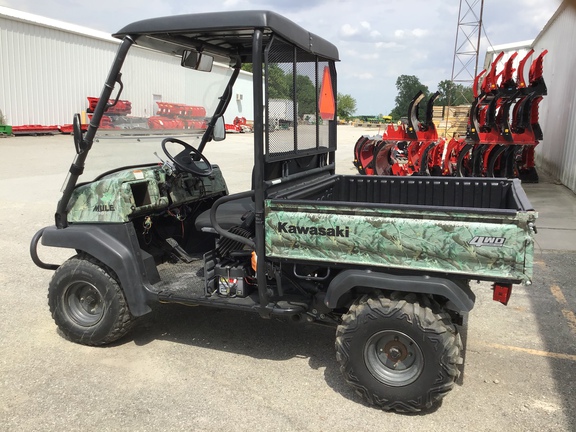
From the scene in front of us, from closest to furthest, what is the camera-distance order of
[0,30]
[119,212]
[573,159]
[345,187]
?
[119,212]
[345,187]
[573,159]
[0,30]

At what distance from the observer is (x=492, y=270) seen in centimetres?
269

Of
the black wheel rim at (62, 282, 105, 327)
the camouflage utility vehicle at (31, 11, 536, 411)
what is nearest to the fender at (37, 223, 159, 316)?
the camouflage utility vehicle at (31, 11, 536, 411)

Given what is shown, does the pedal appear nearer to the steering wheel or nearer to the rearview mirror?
Result: the steering wheel

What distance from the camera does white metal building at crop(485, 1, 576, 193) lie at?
38.7 ft

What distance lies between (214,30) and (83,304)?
7.44 ft

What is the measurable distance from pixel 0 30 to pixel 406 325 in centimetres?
2462

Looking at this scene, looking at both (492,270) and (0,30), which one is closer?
(492,270)

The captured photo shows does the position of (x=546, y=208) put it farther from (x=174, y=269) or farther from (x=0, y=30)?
(x=0, y=30)

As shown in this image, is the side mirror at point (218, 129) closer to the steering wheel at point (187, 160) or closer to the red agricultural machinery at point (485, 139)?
the steering wheel at point (187, 160)

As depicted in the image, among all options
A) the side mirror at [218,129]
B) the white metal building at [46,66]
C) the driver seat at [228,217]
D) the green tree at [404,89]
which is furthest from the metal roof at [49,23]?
the green tree at [404,89]

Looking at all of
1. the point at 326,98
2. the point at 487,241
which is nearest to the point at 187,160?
the point at 326,98

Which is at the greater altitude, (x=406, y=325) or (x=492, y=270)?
(x=492, y=270)

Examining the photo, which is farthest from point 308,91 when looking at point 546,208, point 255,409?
point 546,208

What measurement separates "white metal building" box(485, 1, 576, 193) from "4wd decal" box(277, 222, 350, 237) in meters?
9.62
